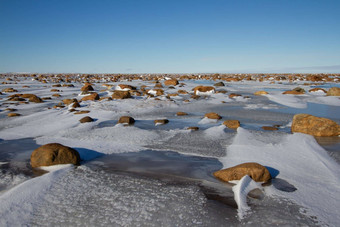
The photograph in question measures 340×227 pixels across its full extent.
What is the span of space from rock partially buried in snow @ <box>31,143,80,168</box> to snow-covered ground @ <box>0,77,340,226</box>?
126 mm

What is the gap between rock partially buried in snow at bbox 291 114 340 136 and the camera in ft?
14.8

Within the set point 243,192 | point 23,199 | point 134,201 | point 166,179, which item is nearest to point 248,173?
point 243,192

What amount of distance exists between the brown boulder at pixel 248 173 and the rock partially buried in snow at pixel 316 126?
8.35 feet

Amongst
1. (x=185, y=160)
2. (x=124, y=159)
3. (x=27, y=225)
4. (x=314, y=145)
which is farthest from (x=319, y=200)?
(x=27, y=225)

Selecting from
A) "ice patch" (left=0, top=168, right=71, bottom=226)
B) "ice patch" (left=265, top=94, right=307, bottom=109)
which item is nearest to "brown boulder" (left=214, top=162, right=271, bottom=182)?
"ice patch" (left=0, top=168, right=71, bottom=226)

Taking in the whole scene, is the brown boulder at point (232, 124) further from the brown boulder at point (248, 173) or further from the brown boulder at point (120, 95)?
the brown boulder at point (120, 95)

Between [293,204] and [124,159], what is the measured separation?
223cm

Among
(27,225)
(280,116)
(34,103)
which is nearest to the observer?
(27,225)

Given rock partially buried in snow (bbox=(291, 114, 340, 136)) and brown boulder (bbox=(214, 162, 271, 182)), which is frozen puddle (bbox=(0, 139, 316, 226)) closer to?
brown boulder (bbox=(214, 162, 271, 182))

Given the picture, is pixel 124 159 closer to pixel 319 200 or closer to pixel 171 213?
pixel 171 213

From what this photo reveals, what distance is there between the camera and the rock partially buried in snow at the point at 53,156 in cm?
307

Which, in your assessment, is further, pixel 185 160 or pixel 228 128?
pixel 228 128

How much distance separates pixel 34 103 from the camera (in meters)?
9.12

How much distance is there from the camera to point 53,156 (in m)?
3.10
